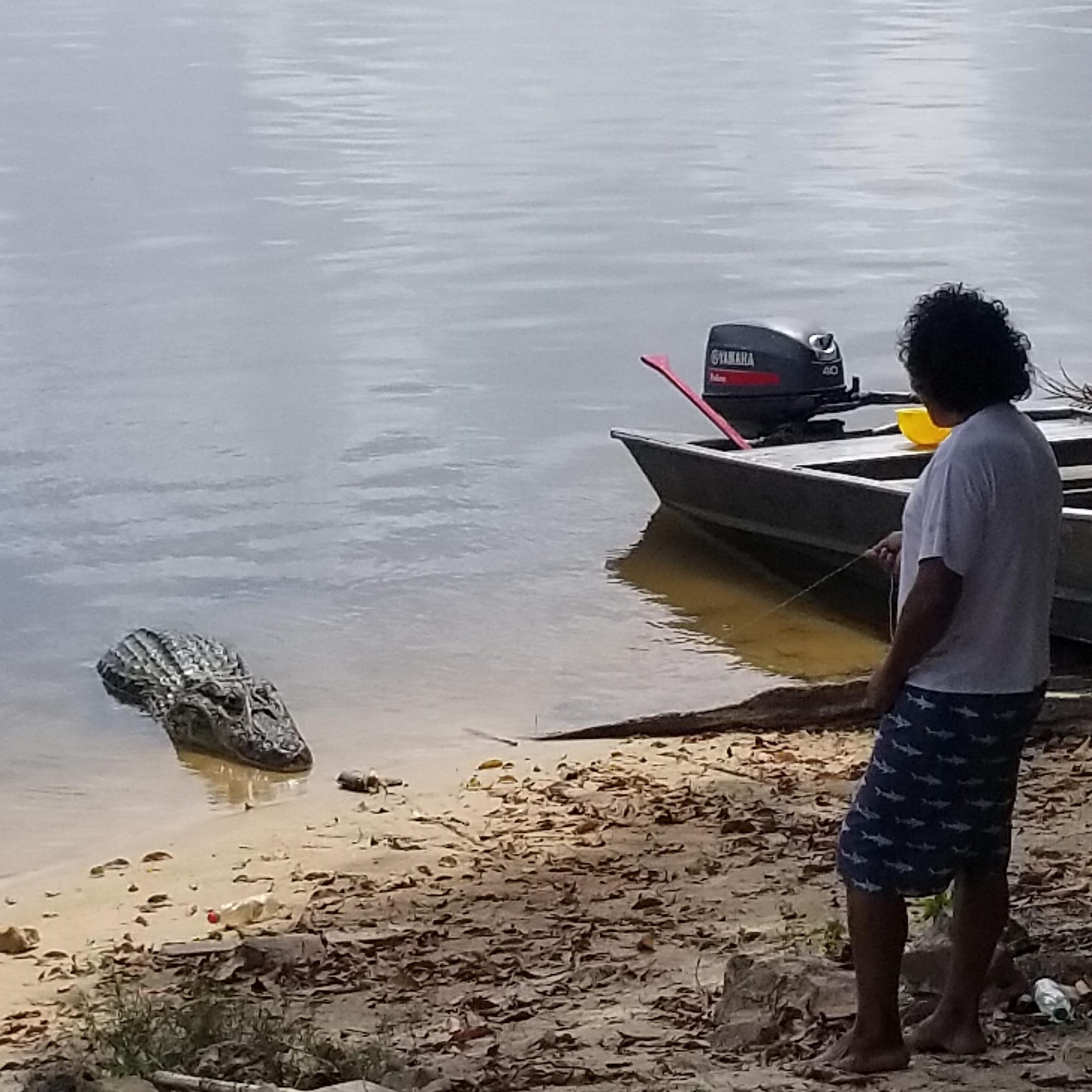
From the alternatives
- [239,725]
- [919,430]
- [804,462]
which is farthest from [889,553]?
[919,430]

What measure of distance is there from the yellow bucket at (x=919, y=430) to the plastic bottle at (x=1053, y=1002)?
19.1 feet

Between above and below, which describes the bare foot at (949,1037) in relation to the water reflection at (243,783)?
above

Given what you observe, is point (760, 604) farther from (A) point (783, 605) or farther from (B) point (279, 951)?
(B) point (279, 951)

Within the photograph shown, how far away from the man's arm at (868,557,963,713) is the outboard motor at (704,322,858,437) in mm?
6996

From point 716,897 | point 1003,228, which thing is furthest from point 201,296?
point 716,897

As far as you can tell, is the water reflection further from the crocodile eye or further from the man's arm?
the man's arm

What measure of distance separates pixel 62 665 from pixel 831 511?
384cm

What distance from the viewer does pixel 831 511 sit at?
9211 millimetres

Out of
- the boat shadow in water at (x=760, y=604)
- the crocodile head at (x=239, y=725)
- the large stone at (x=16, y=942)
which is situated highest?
the boat shadow in water at (x=760, y=604)

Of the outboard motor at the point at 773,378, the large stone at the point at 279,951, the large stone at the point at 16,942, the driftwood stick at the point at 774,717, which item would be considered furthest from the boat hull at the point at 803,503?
the large stone at the point at 16,942

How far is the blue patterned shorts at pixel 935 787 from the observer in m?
3.62

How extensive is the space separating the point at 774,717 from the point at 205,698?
2490mm

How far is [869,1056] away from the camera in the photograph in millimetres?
3754

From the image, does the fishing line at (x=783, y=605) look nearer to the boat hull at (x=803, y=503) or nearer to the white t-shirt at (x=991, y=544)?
the boat hull at (x=803, y=503)
